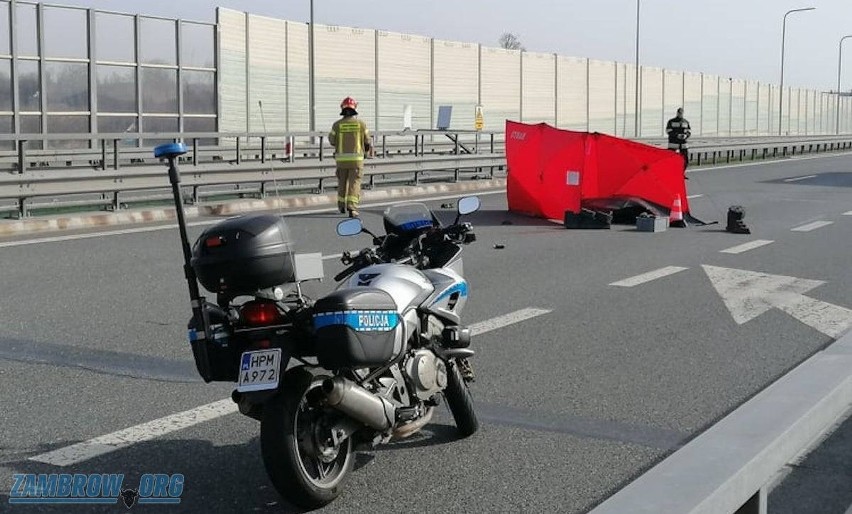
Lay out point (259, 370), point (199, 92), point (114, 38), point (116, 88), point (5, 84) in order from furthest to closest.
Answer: point (199, 92), point (116, 88), point (114, 38), point (5, 84), point (259, 370)

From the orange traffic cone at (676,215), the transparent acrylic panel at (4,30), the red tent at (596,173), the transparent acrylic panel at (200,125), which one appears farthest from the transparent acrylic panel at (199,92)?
→ the orange traffic cone at (676,215)

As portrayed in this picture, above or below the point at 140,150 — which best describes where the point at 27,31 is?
above

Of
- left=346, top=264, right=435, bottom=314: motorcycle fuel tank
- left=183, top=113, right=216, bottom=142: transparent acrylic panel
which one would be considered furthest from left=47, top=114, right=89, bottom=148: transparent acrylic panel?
left=346, top=264, right=435, bottom=314: motorcycle fuel tank

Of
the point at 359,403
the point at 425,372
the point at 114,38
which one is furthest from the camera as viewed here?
the point at 114,38

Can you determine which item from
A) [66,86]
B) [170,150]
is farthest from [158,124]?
[170,150]

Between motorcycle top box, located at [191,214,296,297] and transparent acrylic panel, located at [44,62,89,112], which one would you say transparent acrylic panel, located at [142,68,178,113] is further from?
motorcycle top box, located at [191,214,296,297]

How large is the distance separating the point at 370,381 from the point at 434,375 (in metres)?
0.46

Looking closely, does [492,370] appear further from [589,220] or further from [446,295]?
[589,220]

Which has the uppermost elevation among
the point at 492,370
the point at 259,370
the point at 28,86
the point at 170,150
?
the point at 28,86

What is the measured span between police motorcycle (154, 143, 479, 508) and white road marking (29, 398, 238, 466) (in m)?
1.04

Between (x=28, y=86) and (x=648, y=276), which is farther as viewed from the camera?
(x=28, y=86)

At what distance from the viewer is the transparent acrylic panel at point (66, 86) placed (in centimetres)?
2791

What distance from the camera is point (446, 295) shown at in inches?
218

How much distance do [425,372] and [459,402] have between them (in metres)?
0.49
